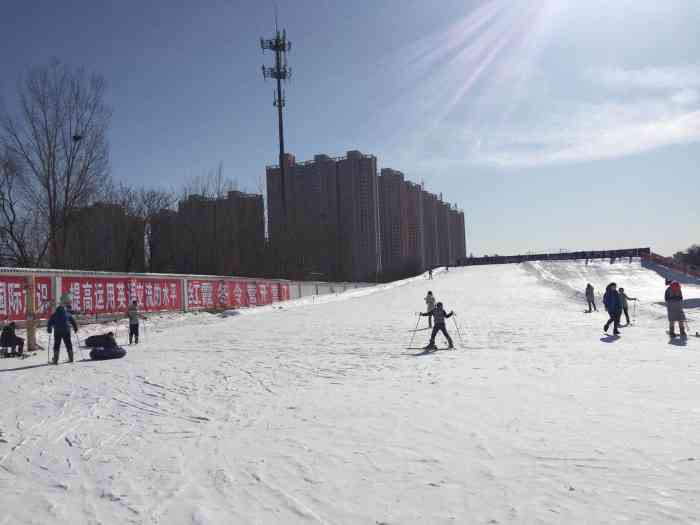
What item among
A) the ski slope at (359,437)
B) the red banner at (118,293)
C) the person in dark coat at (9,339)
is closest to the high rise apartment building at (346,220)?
the red banner at (118,293)

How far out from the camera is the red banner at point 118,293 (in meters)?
18.6

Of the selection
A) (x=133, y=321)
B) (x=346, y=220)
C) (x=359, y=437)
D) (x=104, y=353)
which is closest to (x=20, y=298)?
(x=133, y=321)

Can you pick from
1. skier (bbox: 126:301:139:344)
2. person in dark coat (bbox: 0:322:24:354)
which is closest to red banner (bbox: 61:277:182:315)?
skier (bbox: 126:301:139:344)

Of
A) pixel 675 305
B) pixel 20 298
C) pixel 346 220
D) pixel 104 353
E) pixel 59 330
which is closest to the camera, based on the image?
pixel 59 330

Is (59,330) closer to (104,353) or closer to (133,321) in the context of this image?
(104,353)

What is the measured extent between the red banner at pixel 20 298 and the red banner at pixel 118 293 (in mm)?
690

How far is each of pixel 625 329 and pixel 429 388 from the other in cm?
1095

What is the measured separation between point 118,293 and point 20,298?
15.1 feet

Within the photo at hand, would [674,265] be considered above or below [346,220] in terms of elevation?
below

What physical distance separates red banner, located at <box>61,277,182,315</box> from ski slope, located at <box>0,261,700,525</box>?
569 cm

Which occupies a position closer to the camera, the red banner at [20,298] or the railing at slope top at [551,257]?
the red banner at [20,298]

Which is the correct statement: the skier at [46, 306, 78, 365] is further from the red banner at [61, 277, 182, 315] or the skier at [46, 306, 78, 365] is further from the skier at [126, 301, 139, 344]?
the red banner at [61, 277, 182, 315]

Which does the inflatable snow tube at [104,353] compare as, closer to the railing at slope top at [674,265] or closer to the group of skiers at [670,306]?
the group of skiers at [670,306]

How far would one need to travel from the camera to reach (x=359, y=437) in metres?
5.86
